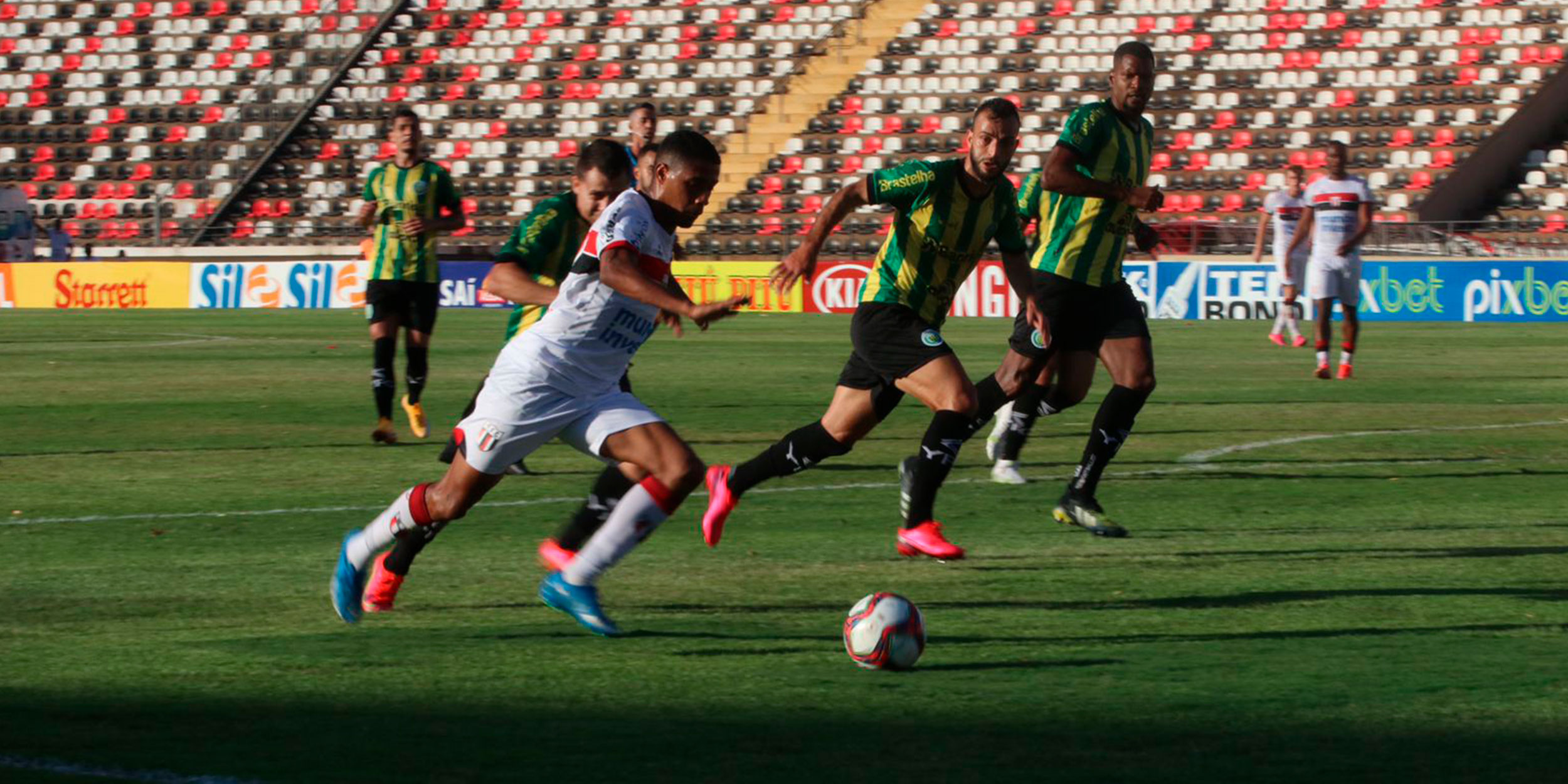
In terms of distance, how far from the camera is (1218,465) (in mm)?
Answer: 11039

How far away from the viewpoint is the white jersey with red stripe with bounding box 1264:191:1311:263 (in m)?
23.5

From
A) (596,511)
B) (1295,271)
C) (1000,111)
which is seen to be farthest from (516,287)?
(1295,271)

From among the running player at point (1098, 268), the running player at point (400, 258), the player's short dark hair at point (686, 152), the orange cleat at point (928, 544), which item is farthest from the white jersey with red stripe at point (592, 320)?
the running player at point (400, 258)

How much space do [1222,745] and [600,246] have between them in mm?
2409

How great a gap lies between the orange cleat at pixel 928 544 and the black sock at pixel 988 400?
0.56 m

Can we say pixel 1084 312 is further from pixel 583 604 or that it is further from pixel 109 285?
pixel 109 285

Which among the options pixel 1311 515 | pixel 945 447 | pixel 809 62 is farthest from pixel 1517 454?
pixel 809 62

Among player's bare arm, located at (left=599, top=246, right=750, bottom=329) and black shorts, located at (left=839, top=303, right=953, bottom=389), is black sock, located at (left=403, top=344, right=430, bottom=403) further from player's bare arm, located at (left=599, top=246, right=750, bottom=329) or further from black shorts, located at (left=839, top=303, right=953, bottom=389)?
player's bare arm, located at (left=599, top=246, right=750, bottom=329)

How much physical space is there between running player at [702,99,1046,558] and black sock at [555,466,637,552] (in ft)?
2.94

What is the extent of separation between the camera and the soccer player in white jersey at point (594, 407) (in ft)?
19.6

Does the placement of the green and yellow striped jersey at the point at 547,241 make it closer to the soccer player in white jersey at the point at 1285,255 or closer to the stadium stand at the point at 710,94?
the soccer player in white jersey at the point at 1285,255

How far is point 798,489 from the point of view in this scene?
10086 mm

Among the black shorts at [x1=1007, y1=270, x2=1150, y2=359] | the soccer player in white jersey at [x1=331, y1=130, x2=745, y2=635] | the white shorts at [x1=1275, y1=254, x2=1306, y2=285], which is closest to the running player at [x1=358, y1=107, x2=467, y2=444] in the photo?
the black shorts at [x1=1007, y1=270, x2=1150, y2=359]

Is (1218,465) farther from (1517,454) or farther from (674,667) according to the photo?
(674,667)
